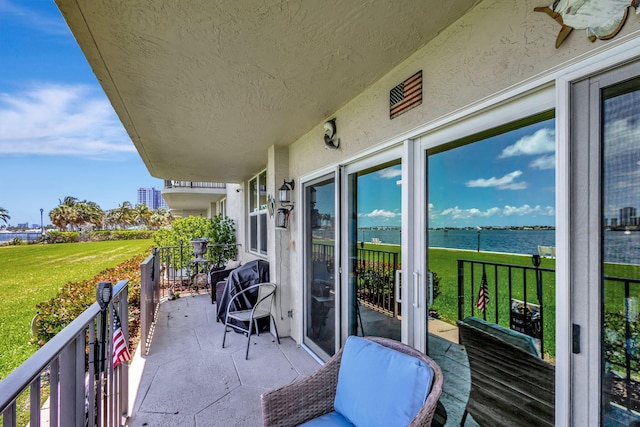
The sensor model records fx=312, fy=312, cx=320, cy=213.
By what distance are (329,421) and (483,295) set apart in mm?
1136

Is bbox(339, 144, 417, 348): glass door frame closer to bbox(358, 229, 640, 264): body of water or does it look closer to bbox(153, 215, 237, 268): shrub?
bbox(358, 229, 640, 264): body of water

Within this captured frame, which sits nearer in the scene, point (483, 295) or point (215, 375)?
point (483, 295)

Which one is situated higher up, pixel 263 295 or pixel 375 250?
pixel 375 250

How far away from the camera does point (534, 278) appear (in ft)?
5.03

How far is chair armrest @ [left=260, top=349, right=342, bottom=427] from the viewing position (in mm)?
1663

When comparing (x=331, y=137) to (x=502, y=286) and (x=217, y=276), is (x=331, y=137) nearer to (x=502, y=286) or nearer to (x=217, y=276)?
(x=502, y=286)

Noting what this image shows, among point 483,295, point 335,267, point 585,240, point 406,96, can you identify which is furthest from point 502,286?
point 335,267

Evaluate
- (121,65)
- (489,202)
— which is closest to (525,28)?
(489,202)

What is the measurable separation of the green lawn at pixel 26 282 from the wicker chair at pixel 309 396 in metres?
4.77

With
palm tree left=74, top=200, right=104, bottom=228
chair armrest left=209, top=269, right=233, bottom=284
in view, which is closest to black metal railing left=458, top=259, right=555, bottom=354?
chair armrest left=209, top=269, right=233, bottom=284

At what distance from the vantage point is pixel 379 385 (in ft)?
5.27

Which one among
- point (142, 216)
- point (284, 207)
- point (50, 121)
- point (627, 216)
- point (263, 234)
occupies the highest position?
point (50, 121)

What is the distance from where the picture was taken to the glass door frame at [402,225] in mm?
2150

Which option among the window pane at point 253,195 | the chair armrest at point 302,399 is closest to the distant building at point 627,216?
the chair armrest at point 302,399
